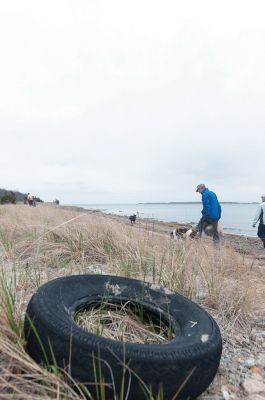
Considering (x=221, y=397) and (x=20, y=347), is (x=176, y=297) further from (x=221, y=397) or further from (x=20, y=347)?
(x=20, y=347)

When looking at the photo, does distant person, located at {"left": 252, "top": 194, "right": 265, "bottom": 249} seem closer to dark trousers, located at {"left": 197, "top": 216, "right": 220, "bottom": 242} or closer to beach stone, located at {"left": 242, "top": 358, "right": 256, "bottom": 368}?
dark trousers, located at {"left": 197, "top": 216, "right": 220, "bottom": 242}

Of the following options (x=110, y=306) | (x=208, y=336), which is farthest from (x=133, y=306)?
(x=208, y=336)

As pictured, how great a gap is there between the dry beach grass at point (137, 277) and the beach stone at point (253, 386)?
0.14 ft

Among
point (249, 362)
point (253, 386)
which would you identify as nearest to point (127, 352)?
point (253, 386)

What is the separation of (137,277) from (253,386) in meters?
1.95

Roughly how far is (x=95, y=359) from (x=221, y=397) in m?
0.92

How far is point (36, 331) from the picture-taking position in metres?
2.02

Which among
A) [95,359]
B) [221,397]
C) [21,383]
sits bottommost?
[221,397]

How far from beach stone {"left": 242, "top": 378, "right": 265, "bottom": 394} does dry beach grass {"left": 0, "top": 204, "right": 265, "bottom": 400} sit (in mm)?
44

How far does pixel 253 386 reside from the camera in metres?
2.25

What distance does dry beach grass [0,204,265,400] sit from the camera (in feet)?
6.08

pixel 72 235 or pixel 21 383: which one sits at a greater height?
pixel 72 235

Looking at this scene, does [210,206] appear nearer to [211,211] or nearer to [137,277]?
[211,211]

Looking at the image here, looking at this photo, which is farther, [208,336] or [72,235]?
[72,235]
